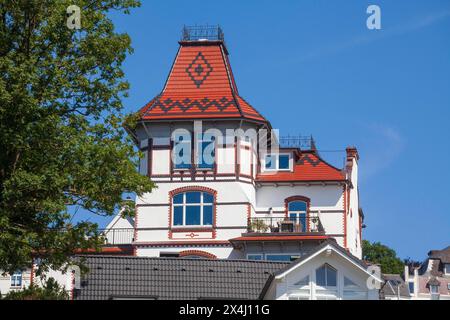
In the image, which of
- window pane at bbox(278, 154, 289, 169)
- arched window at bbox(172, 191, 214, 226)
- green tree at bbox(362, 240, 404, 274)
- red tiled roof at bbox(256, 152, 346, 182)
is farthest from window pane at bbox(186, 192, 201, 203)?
green tree at bbox(362, 240, 404, 274)

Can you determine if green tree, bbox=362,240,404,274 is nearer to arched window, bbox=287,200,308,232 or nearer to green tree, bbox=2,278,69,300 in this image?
arched window, bbox=287,200,308,232

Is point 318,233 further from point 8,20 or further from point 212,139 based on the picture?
point 8,20

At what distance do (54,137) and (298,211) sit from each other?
86.7 ft

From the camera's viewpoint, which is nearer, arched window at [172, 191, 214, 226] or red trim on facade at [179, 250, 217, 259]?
red trim on facade at [179, 250, 217, 259]

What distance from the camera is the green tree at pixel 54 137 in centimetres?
3069

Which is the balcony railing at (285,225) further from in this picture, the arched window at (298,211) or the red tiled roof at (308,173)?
the red tiled roof at (308,173)

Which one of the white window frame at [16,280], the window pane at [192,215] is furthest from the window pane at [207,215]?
the white window frame at [16,280]

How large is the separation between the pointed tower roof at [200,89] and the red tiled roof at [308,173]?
10.7 ft

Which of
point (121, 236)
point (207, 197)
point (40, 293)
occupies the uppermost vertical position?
point (207, 197)

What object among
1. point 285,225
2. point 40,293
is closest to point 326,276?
point 40,293

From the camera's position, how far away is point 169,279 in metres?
37.1

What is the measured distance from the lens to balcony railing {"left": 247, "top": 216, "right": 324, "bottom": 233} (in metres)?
53.2

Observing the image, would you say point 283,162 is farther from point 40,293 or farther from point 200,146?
point 40,293

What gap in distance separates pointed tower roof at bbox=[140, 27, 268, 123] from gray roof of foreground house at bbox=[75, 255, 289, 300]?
55.4ft
